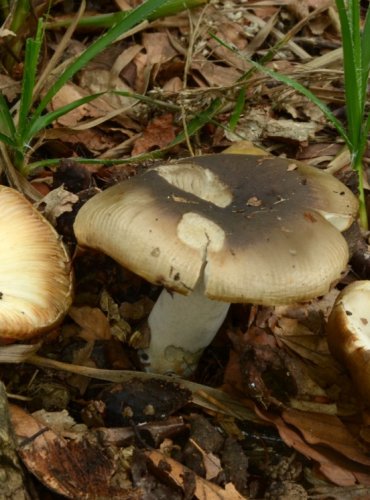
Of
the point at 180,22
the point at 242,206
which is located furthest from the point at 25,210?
the point at 180,22

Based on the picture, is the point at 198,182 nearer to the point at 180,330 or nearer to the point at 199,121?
the point at 180,330

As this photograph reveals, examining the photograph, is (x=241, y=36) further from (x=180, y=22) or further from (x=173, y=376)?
(x=173, y=376)

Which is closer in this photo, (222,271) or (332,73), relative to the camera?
(222,271)

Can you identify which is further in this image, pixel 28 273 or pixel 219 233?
pixel 28 273

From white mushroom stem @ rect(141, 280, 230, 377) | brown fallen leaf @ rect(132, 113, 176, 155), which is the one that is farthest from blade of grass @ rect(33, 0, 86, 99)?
white mushroom stem @ rect(141, 280, 230, 377)

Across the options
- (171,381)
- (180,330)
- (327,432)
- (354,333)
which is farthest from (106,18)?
(327,432)

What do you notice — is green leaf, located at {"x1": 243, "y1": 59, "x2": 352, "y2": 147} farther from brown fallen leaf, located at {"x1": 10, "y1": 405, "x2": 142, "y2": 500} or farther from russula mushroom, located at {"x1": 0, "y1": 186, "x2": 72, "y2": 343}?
brown fallen leaf, located at {"x1": 10, "y1": 405, "x2": 142, "y2": 500}

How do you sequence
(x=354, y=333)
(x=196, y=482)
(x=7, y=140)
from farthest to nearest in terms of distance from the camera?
(x=7, y=140), (x=354, y=333), (x=196, y=482)
